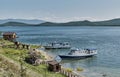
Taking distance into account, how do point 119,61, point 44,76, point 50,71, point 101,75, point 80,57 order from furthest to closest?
point 80,57
point 119,61
point 101,75
point 50,71
point 44,76

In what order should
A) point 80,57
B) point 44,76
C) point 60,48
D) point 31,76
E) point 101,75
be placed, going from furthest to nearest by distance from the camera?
point 60,48 < point 80,57 < point 101,75 < point 44,76 < point 31,76

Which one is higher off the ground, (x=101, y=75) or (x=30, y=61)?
(x=30, y=61)

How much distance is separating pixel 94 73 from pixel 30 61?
14.6 metres

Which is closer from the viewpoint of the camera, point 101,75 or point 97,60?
point 101,75

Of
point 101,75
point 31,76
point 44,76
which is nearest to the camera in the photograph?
point 31,76

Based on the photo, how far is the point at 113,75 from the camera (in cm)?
5988

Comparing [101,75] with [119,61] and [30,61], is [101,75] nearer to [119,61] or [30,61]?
[30,61]

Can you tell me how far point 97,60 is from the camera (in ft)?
282

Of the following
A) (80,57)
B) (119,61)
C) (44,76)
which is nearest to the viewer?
(44,76)

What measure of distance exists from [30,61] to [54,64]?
17.0 ft

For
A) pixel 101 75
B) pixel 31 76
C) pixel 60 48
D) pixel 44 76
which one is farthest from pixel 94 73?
pixel 60 48

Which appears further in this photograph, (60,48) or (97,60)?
(60,48)

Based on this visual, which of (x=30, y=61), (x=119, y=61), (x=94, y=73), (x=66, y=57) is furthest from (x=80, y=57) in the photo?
(x=30, y=61)

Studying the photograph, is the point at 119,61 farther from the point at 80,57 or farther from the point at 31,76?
the point at 31,76
